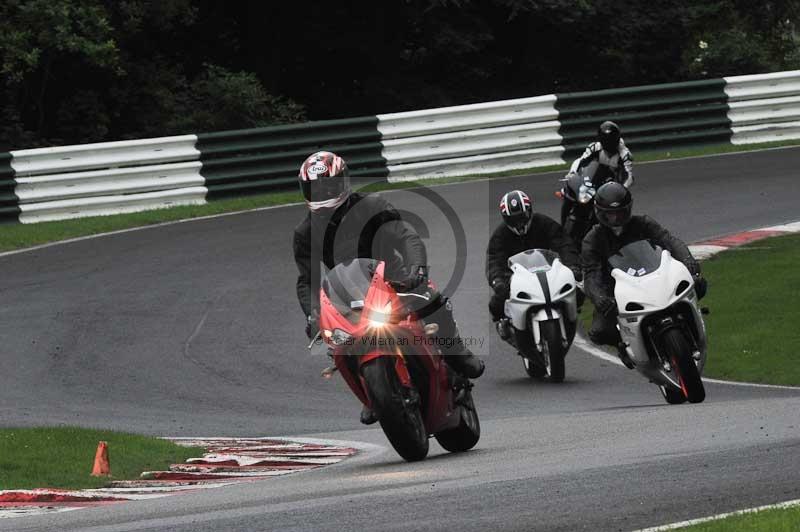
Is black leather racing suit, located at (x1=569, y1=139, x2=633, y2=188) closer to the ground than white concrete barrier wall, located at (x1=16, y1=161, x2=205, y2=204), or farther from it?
closer to the ground

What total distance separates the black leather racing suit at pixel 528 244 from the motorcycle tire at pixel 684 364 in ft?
8.81

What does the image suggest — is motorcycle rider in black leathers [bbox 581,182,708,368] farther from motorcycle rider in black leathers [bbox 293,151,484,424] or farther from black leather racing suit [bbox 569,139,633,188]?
black leather racing suit [bbox 569,139,633,188]

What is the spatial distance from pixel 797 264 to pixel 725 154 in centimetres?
784

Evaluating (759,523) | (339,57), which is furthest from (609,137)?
(339,57)

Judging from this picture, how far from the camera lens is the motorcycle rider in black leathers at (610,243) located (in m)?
11.4

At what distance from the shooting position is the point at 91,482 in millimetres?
9156

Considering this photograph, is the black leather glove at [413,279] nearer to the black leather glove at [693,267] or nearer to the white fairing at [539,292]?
the black leather glove at [693,267]

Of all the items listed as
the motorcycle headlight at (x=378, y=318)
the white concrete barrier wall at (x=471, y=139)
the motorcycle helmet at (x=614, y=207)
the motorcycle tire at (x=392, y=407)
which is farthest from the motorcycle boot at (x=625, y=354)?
the white concrete barrier wall at (x=471, y=139)

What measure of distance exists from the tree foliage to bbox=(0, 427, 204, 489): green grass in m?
12.8

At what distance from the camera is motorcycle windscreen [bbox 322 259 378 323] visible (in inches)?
329

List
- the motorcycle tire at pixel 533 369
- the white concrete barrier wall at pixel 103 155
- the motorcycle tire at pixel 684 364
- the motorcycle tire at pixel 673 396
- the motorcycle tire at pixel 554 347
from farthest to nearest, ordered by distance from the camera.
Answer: the white concrete barrier wall at pixel 103 155 → the motorcycle tire at pixel 533 369 → the motorcycle tire at pixel 554 347 → the motorcycle tire at pixel 673 396 → the motorcycle tire at pixel 684 364

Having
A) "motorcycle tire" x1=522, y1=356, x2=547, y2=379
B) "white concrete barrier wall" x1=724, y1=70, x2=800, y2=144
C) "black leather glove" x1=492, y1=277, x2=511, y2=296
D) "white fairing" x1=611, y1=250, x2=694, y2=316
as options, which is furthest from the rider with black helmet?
"white concrete barrier wall" x1=724, y1=70, x2=800, y2=144

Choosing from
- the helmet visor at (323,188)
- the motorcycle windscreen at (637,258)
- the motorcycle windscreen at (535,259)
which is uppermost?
the helmet visor at (323,188)

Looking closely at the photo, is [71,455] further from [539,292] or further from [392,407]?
[539,292]
